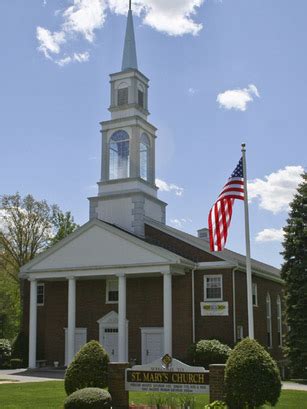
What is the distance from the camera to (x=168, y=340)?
1220 inches

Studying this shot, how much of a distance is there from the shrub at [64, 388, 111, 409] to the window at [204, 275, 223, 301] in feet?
60.5

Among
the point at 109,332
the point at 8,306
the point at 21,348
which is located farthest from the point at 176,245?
the point at 8,306

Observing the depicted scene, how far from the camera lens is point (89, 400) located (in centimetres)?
1564

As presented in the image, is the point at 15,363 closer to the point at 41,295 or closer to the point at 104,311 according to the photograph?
the point at 41,295

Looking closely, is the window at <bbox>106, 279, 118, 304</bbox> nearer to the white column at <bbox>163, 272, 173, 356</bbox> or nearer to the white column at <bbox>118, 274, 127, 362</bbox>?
the white column at <bbox>118, 274, 127, 362</bbox>

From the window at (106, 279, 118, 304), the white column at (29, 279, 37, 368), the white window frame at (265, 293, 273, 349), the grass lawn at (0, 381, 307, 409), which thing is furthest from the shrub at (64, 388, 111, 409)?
the white window frame at (265, 293, 273, 349)

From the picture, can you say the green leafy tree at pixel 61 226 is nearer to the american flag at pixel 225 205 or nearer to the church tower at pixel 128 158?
the church tower at pixel 128 158

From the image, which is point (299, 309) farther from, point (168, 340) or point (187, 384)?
point (187, 384)

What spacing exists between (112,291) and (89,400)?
2141 centimetres

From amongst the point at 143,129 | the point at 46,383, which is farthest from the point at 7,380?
the point at 143,129

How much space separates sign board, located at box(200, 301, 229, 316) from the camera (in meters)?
33.4

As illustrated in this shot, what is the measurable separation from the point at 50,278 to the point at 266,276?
13997mm

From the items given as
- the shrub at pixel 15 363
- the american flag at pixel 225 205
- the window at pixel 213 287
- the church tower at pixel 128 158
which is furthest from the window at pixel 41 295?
the american flag at pixel 225 205

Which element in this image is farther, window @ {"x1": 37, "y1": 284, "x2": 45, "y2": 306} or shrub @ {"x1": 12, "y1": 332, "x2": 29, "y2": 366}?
window @ {"x1": 37, "y1": 284, "x2": 45, "y2": 306}
